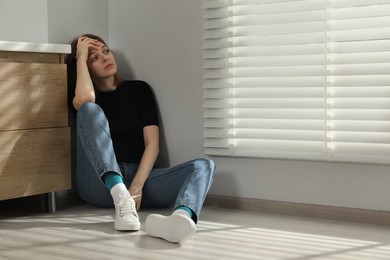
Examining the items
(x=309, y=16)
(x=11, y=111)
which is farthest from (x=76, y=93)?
(x=309, y=16)

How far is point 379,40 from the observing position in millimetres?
2467

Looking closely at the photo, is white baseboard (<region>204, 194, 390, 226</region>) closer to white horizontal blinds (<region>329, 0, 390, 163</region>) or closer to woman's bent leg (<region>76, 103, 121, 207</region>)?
white horizontal blinds (<region>329, 0, 390, 163</region>)

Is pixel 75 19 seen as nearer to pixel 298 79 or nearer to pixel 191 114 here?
pixel 191 114

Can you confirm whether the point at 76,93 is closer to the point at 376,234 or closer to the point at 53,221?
the point at 53,221

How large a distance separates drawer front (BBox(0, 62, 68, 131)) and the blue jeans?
4.3 inches

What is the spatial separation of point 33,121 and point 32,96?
3.9 inches

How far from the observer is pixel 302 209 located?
2699mm

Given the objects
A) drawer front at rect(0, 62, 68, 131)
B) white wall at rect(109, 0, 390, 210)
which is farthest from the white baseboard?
drawer front at rect(0, 62, 68, 131)

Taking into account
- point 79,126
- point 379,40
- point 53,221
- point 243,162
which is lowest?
point 53,221

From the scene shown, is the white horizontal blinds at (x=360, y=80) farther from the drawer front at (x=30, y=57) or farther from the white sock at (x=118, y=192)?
the drawer front at (x=30, y=57)

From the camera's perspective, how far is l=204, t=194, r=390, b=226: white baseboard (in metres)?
2.53

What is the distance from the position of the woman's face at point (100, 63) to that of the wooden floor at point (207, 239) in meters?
0.62

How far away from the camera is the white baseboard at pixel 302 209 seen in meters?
2.53

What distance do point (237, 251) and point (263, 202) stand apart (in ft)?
2.39
